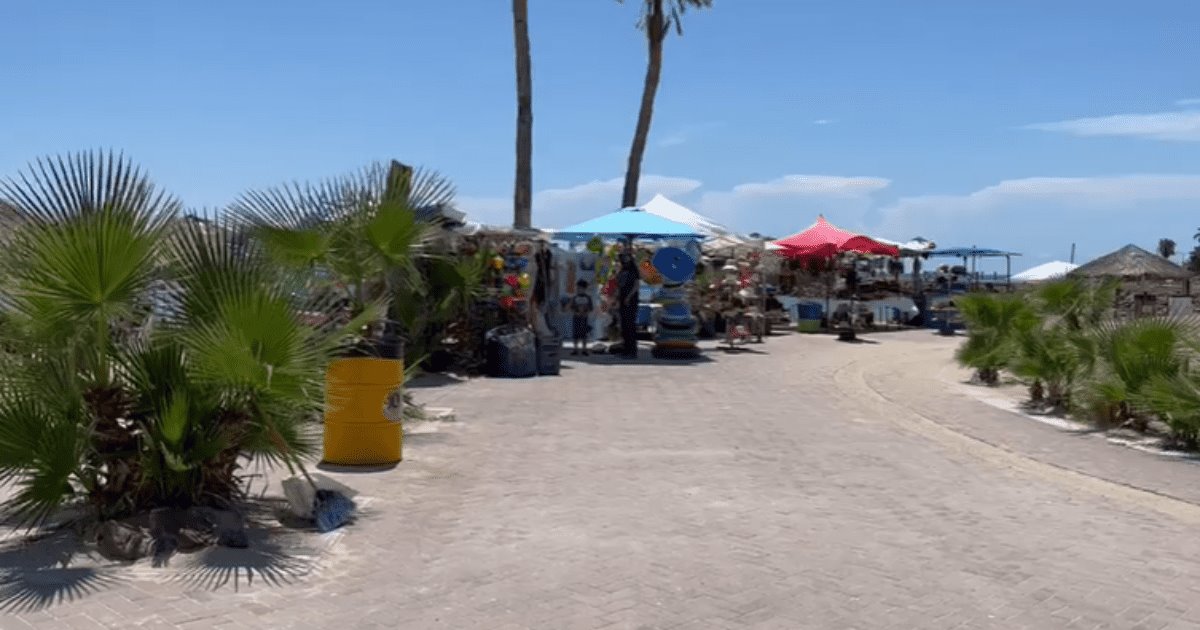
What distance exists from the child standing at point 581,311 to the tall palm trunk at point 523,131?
7287 mm

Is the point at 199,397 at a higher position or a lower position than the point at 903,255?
lower

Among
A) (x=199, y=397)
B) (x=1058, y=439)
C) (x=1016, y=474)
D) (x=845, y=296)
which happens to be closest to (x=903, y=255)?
(x=845, y=296)

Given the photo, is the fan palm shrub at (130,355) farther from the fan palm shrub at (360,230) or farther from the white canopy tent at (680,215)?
the white canopy tent at (680,215)

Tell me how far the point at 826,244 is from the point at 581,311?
377 inches

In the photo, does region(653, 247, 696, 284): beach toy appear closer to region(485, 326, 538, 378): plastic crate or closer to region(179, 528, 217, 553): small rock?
region(485, 326, 538, 378): plastic crate

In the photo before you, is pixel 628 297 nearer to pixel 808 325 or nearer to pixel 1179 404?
pixel 1179 404

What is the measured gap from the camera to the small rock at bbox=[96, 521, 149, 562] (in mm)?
6164

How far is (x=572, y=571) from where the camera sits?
623 cm

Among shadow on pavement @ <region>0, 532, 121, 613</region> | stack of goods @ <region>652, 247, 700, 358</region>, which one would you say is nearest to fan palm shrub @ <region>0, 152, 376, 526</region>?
shadow on pavement @ <region>0, 532, 121, 613</region>

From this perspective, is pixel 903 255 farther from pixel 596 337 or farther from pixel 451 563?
pixel 451 563

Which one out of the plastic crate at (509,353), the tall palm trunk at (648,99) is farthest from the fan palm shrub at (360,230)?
the tall palm trunk at (648,99)

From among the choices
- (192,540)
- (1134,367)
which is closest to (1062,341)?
(1134,367)

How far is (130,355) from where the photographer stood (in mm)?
6734

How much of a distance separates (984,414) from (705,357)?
752 centimetres
